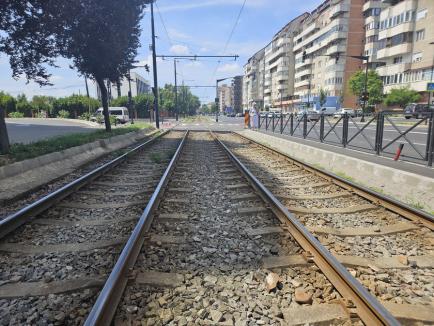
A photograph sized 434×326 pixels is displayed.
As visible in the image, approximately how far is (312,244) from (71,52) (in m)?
16.4

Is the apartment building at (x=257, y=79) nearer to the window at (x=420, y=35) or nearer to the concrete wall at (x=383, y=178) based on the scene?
the window at (x=420, y=35)

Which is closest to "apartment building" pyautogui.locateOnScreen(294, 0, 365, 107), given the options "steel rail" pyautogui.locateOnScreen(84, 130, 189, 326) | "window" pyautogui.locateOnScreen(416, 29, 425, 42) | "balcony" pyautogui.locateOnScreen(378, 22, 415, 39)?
"balcony" pyautogui.locateOnScreen(378, 22, 415, 39)

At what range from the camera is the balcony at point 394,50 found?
5549 cm

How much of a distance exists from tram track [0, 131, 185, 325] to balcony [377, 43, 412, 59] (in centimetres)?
6124

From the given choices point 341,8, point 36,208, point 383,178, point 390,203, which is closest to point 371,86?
point 341,8

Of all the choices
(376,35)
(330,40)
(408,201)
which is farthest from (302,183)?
(330,40)

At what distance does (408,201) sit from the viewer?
6262mm

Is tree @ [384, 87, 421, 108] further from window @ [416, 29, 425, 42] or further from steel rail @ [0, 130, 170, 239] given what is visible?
steel rail @ [0, 130, 170, 239]

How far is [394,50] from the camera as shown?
57781mm

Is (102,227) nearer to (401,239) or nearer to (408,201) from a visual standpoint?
(401,239)

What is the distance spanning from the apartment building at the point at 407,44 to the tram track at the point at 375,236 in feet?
171

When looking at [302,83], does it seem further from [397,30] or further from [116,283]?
[116,283]

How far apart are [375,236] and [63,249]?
384 cm

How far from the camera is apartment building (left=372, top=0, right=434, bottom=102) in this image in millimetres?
51406
